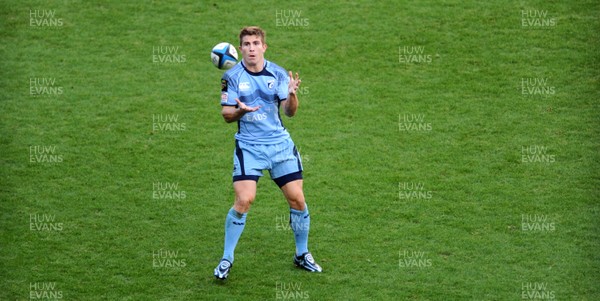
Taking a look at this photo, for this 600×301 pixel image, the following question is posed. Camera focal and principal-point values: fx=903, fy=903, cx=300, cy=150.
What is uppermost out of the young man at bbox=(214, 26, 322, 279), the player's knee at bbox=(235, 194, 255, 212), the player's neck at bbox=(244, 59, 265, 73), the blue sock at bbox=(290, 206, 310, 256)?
the player's neck at bbox=(244, 59, 265, 73)

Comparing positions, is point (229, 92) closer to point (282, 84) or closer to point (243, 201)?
point (282, 84)

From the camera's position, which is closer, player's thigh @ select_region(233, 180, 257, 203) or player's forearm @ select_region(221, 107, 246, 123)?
player's forearm @ select_region(221, 107, 246, 123)

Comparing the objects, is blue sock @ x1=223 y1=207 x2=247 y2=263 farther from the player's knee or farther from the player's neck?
the player's neck

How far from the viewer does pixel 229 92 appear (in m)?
10.8

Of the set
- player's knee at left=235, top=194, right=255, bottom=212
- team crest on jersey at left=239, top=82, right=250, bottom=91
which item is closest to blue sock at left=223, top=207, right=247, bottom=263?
player's knee at left=235, top=194, right=255, bottom=212

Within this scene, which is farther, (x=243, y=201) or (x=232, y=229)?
(x=232, y=229)

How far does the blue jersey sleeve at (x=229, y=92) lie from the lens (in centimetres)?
1075

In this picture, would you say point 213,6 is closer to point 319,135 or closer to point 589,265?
point 319,135

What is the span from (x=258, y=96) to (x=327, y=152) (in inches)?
139

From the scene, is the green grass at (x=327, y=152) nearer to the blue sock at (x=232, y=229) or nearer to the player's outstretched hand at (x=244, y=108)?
the blue sock at (x=232, y=229)

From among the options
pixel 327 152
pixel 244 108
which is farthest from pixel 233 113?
pixel 327 152

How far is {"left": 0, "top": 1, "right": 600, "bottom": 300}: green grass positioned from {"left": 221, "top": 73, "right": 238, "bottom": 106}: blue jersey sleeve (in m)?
2.19

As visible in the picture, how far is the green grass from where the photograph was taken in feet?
37.0

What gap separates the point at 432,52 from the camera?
16516 millimetres
